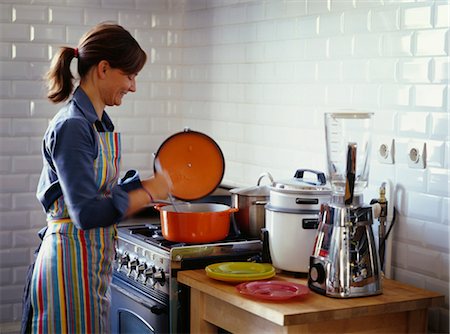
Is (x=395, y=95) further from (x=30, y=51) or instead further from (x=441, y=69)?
(x=30, y=51)

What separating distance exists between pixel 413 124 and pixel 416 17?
41 cm

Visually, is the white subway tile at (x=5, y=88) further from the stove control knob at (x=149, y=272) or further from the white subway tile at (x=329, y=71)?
the white subway tile at (x=329, y=71)

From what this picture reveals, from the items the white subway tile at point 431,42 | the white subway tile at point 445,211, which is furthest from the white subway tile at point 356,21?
the white subway tile at point 445,211

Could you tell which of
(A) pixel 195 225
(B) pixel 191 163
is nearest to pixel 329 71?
(B) pixel 191 163

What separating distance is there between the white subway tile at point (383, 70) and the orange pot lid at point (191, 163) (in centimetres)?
72

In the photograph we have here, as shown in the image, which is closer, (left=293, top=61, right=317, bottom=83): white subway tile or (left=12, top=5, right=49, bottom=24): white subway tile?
(left=293, top=61, right=317, bottom=83): white subway tile

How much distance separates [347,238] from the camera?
304 centimetres

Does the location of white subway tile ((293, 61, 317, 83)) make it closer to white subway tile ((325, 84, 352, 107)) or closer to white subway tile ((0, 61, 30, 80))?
white subway tile ((325, 84, 352, 107))

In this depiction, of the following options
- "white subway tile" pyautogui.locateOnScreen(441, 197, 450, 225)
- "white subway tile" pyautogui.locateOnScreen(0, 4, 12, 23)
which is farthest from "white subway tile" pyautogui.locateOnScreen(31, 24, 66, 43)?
"white subway tile" pyautogui.locateOnScreen(441, 197, 450, 225)

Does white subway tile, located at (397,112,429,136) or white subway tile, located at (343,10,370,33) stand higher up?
white subway tile, located at (343,10,370,33)

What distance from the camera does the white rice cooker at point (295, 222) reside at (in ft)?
10.9

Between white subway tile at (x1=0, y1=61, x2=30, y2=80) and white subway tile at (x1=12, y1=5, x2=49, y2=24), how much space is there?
24 cm

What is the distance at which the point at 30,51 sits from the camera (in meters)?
4.57

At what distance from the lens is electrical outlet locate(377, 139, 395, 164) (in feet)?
11.0
